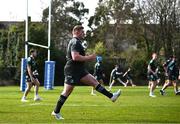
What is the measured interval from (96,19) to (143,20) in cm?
1769

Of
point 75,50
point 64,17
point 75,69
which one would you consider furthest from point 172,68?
point 64,17

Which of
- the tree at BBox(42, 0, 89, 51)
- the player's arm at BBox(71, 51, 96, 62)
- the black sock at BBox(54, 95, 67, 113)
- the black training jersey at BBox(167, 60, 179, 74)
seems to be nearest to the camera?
the player's arm at BBox(71, 51, 96, 62)

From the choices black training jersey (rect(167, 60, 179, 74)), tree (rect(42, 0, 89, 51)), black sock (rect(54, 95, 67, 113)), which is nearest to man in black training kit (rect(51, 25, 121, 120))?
black sock (rect(54, 95, 67, 113))

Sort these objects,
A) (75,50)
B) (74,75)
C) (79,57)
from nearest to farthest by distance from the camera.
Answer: (79,57) → (75,50) → (74,75)

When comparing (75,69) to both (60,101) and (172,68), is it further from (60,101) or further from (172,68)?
(172,68)

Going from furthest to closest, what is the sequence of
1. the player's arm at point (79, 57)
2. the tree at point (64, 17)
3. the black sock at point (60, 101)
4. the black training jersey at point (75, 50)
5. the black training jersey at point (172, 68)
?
the tree at point (64, 17), the black training jersey at point (172, 68), the black sock at point (60, 101), the black training jersey at point (75, 50), the player's arm at point (79, 57)

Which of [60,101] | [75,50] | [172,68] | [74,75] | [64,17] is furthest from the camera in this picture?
[64,17]

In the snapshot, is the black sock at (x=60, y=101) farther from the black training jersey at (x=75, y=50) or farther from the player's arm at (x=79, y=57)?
the player's arm at (x=79, y=57)

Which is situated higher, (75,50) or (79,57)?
(75,50)

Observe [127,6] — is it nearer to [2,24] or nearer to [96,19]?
[96,19]

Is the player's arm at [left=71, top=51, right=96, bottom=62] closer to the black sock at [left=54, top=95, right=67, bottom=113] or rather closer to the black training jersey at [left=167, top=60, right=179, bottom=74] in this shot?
the black sock at [left=54, top=95, right=67, bottom=113]

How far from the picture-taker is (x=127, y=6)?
7200 centimetres

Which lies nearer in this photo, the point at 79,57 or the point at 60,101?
the point at 79,57

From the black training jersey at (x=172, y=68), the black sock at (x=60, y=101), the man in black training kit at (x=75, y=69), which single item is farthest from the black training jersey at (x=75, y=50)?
the black training jersey at (x=172, y=68)
